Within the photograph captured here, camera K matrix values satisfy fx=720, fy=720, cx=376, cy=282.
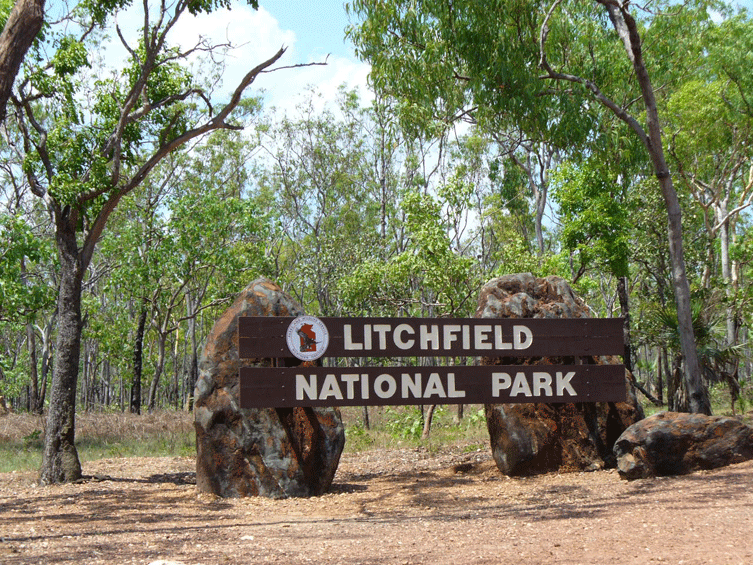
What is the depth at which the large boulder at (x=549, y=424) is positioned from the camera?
9.62 meters

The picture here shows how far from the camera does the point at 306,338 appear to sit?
9.16 m

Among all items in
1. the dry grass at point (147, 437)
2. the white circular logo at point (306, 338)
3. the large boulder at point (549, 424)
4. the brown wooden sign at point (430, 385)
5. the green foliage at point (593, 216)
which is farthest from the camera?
the green foliage at point (593, 216)

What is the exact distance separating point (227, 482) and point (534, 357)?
4414 mm

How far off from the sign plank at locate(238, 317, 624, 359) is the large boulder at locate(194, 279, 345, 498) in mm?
425

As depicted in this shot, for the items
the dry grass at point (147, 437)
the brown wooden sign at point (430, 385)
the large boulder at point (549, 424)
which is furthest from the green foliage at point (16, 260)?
the large boulder at point (549, 424)

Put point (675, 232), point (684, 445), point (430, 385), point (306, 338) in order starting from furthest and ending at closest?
point (675, 232) < point (430, 385) < point (306, 338) < point (684, 445)

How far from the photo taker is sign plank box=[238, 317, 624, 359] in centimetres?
903

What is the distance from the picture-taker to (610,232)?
656 inches

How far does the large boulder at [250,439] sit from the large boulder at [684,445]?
3.67 m

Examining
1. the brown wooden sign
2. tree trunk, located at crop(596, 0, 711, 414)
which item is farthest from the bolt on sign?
tree trunk, located at crop(596, 0, 711, 414)

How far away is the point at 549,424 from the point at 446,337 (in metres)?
1.84

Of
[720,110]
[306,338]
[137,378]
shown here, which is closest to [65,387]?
[306,338]

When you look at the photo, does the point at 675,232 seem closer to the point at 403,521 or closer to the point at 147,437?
the point at 403,521

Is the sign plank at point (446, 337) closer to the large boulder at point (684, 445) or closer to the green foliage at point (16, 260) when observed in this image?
the large boulder at point (684, 445)
